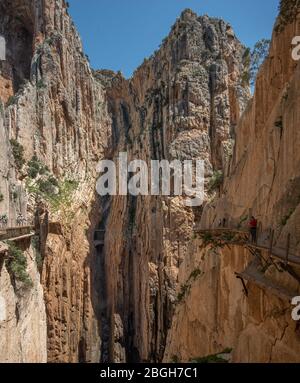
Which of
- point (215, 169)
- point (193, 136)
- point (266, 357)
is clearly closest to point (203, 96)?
point (193, 136)

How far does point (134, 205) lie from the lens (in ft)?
136

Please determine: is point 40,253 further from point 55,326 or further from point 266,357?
point 266,357

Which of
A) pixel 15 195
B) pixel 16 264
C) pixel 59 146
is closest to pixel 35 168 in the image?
pixel 59 146

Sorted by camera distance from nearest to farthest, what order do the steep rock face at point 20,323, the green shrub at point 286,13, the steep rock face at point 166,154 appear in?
the green shrub at point 286,13, the steep rock face at point 20,323, the steep rock face at point 166,154

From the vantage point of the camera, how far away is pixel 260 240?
9.97 metres

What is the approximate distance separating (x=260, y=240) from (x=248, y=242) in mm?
385

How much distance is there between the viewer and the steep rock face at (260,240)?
293 inches

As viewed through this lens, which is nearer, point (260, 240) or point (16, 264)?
point (260, 240)

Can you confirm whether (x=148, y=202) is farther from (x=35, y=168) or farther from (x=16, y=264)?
(x=16, y=264)

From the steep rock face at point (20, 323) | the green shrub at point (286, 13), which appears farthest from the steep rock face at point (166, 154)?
the green shrub at point (286, 13)
